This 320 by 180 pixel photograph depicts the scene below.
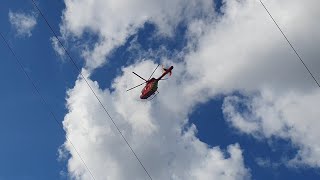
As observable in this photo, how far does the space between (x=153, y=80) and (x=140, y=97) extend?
373 cm

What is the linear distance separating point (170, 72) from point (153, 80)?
10.8 feet

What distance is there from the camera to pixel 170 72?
513 ft

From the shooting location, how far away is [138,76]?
159625 mm

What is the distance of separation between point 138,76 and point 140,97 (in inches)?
125

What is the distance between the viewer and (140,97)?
526ft

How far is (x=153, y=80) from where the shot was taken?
15825cm

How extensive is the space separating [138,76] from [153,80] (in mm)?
2673

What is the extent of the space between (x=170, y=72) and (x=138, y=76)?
5.71 m

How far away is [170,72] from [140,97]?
22.6 ft
